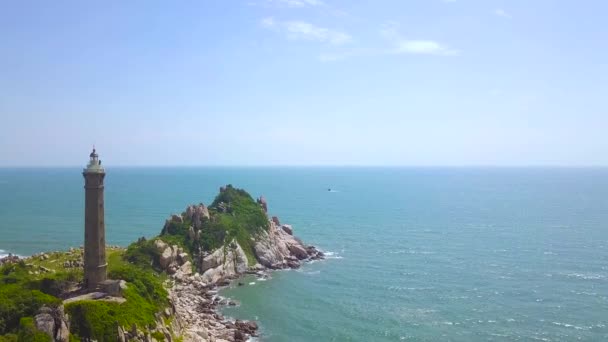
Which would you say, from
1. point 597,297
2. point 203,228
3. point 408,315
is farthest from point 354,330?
point 203,228

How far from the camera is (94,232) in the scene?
47250 mm

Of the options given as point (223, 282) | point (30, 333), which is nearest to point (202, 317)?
point (223, 282)

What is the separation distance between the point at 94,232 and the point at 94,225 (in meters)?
0.75

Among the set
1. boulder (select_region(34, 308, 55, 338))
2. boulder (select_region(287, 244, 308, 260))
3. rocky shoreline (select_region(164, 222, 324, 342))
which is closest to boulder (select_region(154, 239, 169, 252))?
rocky shoreline (select_region(164, 222, 324, 342))

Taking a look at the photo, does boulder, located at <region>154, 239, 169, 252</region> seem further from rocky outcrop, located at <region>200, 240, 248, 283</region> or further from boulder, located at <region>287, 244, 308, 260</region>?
boulder, located at <region>287, 244, 308, 260</region>

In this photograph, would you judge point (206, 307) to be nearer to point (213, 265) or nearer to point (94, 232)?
point (213, 265)

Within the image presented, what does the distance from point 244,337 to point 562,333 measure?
3553 cm

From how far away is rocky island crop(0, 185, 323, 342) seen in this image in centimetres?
3994

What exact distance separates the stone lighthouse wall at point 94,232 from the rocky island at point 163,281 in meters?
1.73

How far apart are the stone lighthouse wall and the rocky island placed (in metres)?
1.73

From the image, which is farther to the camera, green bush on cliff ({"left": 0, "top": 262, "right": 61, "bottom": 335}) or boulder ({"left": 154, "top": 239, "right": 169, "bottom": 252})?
boulder ({"left": 154, "top": 239, "right": 169, "bottom": 252})

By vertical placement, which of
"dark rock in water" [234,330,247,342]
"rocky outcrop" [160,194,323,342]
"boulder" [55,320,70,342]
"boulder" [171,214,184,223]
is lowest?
"dark rock in water" [234,330,247,342]

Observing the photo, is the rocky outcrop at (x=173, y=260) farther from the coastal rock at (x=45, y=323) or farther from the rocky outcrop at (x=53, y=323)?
the coastal rock at (x=45, y=323)

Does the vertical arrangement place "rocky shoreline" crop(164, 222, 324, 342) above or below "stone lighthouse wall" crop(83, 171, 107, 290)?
below
